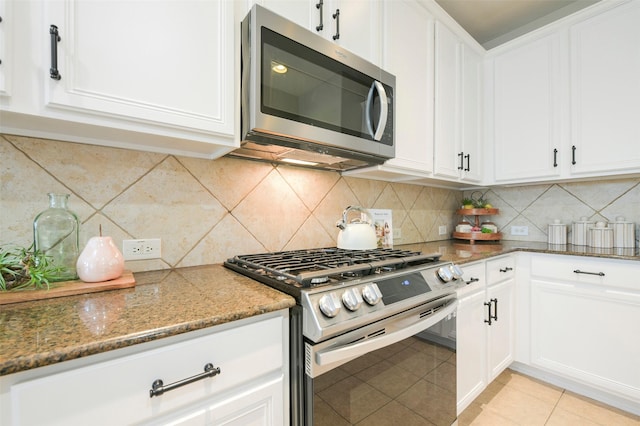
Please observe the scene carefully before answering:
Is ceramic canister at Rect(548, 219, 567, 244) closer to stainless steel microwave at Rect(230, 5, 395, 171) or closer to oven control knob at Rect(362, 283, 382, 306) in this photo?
stainless steel microwave at Rect(230, 5, 395, 171)

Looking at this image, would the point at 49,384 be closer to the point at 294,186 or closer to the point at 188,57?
the point at 188,57

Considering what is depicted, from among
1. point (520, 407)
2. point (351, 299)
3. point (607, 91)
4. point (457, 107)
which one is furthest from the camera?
point (457, 107)

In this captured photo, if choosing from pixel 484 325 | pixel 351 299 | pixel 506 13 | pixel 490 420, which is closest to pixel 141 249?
pixel 351 299

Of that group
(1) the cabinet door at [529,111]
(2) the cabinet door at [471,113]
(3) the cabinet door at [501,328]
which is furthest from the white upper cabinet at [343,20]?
(3) the cabinet door at [501,328]

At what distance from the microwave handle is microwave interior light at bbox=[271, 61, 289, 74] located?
1.54 ft

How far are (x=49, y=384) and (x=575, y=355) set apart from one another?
2549 mm

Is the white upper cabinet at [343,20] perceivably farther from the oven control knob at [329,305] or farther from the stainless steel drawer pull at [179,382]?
the stainless steel drawer pull at [179,382]

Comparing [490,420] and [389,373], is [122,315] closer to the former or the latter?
[389,373]

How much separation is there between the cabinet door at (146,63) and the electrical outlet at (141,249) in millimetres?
482

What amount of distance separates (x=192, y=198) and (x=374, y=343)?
3.14 ft

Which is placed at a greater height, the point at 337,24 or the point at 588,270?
the point at 337,24

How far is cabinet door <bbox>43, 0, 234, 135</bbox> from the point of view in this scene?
2.52 ft

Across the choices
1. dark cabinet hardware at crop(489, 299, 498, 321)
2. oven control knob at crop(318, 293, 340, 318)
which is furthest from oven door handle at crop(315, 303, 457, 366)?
dark cabinet hardware at crop(489, 299, 498, 321)

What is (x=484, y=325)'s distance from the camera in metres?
1.73
